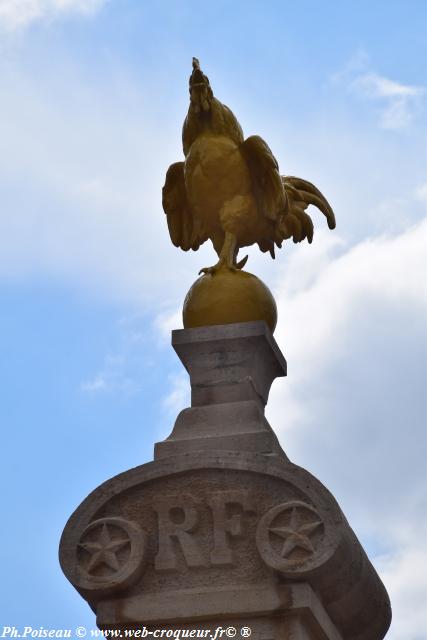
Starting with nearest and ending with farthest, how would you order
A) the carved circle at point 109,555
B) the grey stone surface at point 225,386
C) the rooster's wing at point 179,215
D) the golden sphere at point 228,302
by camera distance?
the carved circle at point 109,555 < the grey stone surface at point 225,386 < the golden sphere at point 228,302 < the rooster's wing at point 179,215

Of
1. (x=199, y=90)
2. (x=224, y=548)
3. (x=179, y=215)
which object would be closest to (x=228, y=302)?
(x=179, y=215)

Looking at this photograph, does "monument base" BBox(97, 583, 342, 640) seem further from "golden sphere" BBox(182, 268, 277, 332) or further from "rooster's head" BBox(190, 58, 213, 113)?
"rooster's head" BBox(190, 58, 213, 113)

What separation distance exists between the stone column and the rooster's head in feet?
7.41

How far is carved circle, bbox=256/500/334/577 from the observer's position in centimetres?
852

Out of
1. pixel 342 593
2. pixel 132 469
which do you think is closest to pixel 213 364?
pixel 132 469

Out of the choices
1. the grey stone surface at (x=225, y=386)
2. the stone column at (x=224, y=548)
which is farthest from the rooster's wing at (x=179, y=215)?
the stone column at (x=224, y=548)

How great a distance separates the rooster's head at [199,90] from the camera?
1020 centimetres

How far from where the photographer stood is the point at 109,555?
8914 millimetres

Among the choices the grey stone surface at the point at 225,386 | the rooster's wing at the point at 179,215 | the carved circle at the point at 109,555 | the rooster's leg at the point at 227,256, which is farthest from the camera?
the rooster's wing at the point at 179,215

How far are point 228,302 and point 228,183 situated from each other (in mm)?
904

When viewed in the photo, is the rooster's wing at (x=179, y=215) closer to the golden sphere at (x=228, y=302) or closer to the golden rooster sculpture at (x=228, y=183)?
the golden rooster sculpture at (x=228, y=183)

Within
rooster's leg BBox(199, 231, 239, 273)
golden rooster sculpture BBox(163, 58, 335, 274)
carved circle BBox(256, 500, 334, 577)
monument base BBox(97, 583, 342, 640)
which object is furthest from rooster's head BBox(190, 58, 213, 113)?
monument base BBox(97, 583, 342, 640)

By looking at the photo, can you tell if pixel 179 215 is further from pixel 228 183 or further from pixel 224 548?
pixel 224 548

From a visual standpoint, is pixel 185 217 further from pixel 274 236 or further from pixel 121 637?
pixel 121 637
